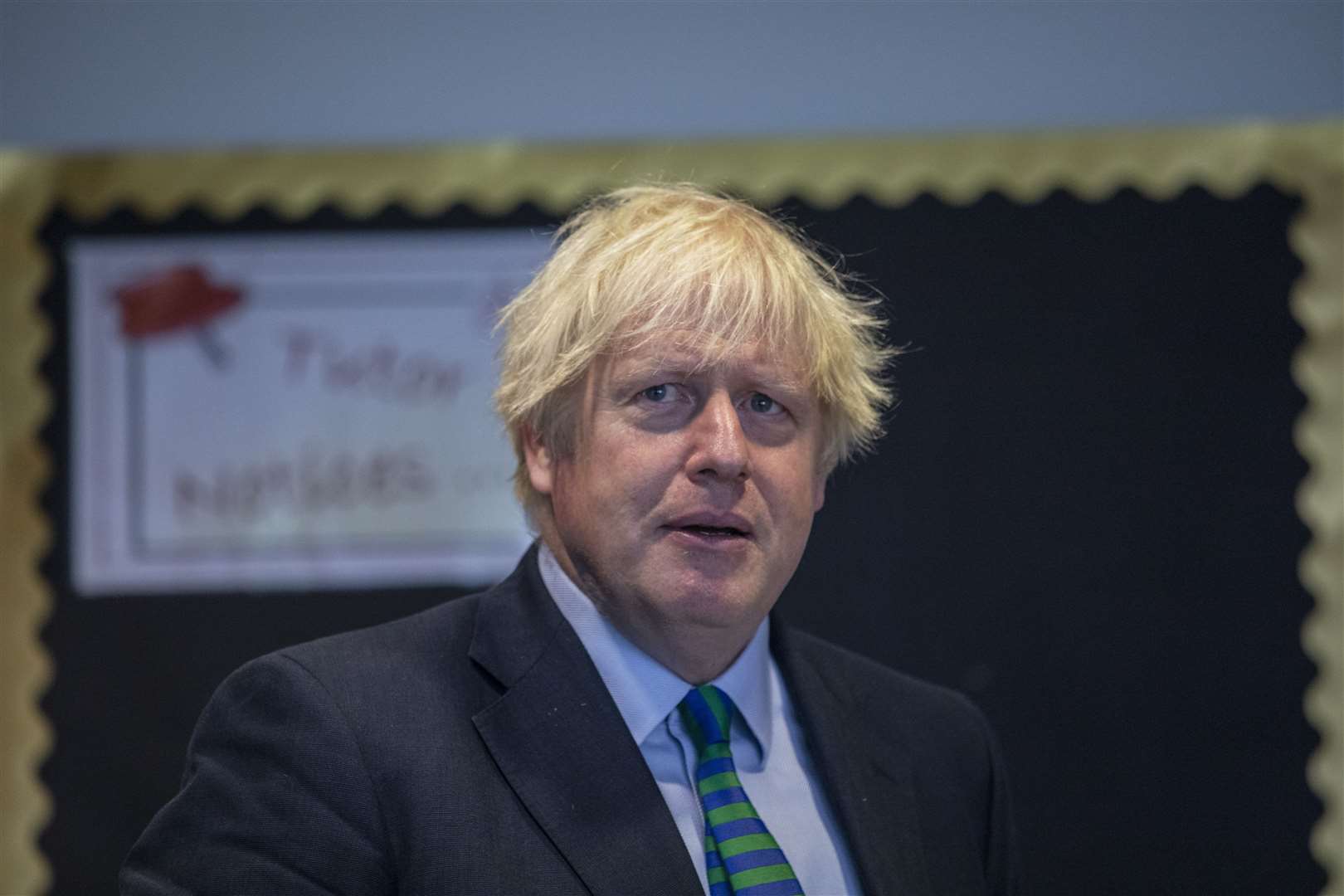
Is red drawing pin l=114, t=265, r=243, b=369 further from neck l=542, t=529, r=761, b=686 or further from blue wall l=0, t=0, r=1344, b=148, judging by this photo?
neck l=542, t=529, r=761, b=686

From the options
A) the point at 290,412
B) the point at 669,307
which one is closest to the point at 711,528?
the point at 669,307

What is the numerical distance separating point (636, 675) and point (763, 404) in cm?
30

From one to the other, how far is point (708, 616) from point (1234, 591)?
4.24ft

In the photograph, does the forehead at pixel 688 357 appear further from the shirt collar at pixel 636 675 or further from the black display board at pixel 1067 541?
the black display board at pixel 1067 541

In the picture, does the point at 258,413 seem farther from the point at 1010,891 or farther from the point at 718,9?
the point at 1010,891

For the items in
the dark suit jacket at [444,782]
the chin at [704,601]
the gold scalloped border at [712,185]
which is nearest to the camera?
the dark suit jacket at [444,782]

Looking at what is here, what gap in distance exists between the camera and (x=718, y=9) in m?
2.29

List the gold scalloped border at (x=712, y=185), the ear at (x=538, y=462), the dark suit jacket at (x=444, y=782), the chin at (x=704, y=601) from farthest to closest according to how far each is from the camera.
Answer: the gold scalloped border at (x=712, y=185) < the ear at (x=538, y=462) < the chin at (x=704, y=601) < the dark suit jacket at (x=444, y=782)

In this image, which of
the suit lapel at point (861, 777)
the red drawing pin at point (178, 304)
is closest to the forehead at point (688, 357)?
the suit lapel at point (861, 777)

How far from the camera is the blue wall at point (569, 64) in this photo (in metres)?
2.27

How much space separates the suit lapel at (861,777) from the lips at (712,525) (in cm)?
25

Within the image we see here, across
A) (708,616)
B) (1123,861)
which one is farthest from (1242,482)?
(708,616)

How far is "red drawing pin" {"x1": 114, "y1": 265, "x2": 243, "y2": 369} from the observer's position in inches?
88.6

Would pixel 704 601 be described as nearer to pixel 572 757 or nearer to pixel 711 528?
pixel 711 528
